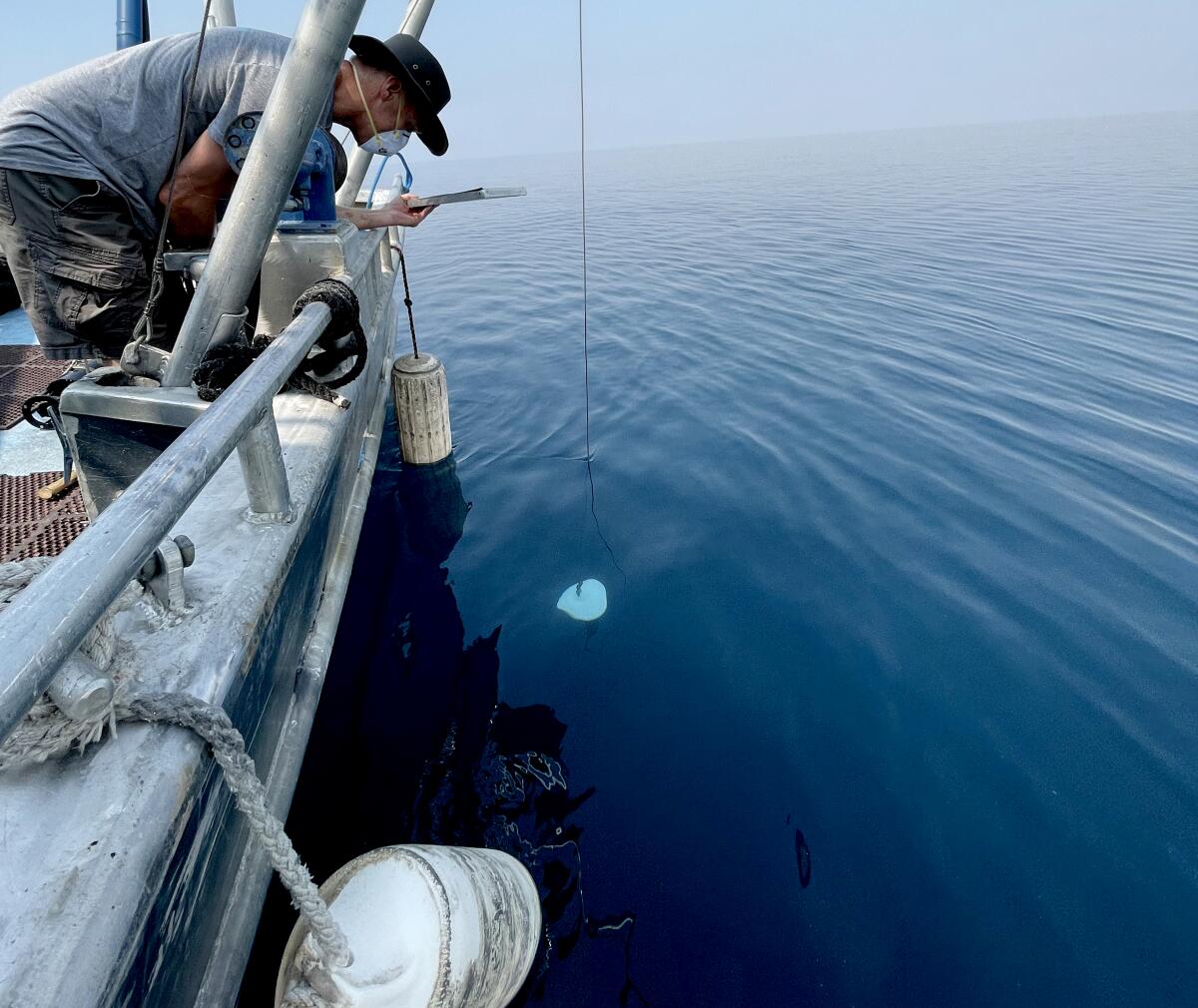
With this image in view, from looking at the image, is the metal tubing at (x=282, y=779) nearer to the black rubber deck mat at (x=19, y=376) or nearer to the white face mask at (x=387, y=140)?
the white face mask at (x=387, y=140)

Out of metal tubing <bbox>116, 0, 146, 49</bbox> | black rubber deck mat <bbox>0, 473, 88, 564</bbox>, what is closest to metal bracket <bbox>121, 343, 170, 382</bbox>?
black rubber deck mat <bbox>0, 473, 88, 564</bbox>

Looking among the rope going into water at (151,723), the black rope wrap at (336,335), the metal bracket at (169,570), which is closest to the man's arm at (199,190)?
the black rope wrap at (336,335)

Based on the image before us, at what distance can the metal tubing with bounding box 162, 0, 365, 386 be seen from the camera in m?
1.89

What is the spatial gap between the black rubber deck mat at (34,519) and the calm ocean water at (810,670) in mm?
1517

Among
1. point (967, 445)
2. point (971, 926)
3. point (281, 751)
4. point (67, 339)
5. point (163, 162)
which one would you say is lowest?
point (971, 926)

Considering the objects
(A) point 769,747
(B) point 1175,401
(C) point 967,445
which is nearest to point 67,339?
(A) point 769,747

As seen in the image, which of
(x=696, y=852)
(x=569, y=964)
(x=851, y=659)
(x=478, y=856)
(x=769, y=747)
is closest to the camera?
(x=478, y=856)

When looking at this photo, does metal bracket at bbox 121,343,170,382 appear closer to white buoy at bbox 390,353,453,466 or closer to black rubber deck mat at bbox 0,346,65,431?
black rubber deck mat at bbox 0,346,65,431

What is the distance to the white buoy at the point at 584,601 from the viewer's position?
444 centimetres

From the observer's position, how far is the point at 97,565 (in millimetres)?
944

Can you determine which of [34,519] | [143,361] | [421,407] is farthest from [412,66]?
[421,407]

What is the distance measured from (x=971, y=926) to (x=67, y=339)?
15.1 feet

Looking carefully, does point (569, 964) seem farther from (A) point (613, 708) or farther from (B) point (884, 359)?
(B) point (884, 359)

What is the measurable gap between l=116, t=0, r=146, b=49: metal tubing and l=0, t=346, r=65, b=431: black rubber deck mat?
293cm
